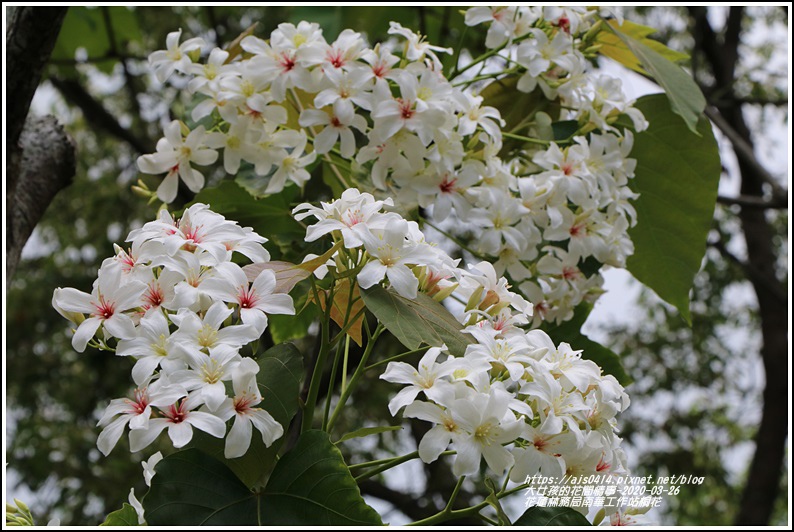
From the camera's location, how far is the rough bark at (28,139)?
2.96 ft

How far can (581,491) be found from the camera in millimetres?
A: 637

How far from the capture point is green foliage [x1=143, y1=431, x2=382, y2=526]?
596 mm

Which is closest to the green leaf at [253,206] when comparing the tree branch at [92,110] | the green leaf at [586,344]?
the green leaf at [586,344]

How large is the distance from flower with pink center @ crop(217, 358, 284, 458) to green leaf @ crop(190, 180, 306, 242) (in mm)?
431

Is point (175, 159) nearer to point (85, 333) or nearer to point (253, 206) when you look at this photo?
point (253, 206)

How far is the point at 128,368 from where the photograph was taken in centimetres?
285

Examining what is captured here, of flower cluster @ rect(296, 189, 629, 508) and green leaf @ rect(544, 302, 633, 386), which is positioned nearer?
flower cluster @ rect(296, 189, 629, 508)

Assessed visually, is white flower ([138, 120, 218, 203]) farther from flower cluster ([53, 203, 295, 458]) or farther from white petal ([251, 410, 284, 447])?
white petal ([251, 410, 284, 447])

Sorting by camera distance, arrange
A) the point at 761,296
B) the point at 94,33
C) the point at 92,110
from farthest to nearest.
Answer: the point at 761,296, the point at 92,110, the point at 94,33

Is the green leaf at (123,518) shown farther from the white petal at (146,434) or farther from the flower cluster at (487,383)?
the flower cluster at (487,383)

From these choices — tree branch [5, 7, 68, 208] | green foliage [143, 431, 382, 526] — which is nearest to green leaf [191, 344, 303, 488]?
green foliage [143, 431, 382, 526]

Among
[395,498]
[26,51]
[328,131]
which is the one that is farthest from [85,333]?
[395,498]

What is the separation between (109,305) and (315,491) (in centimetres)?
19

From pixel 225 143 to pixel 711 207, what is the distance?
59 cm
